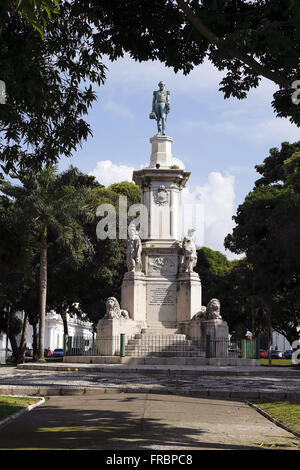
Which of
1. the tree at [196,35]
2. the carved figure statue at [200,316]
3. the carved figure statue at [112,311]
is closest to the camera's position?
the tree at [196,35]

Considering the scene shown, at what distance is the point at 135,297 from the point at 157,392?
1365 centimetres

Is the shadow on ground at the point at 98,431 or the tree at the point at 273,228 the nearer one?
the shadow on ground at the point at 98,431

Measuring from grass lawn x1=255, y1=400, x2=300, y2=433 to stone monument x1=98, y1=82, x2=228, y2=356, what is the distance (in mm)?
13292

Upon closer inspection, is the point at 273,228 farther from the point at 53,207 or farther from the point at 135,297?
the point at 53,207

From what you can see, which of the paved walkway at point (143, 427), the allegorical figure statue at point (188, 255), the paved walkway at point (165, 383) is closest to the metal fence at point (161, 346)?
the allegorical figure statue at point (188, 255)

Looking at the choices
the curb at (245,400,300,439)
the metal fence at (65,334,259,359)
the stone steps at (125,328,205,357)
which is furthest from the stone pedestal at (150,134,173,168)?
the curb at (245,400,300,439)

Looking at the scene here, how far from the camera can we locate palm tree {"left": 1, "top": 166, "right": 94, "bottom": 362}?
32.7 m

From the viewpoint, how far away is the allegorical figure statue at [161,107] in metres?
32.3

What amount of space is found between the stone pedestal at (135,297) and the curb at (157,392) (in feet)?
43.8

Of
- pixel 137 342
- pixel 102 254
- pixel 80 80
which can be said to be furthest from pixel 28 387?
pixel 102 254

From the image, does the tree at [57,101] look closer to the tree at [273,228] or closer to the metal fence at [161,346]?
the metal fence at [161,346]

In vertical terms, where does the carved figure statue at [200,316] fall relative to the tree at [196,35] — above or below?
below

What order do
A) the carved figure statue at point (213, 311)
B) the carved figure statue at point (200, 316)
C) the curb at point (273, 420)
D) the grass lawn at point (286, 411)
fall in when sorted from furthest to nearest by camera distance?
the carved figure statue at point (200, 316) < the carved figure statue at point (213, 311) < the grass lawn at point (286, 411) < the curb at point (273, 420)

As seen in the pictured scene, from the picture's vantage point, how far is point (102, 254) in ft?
129
